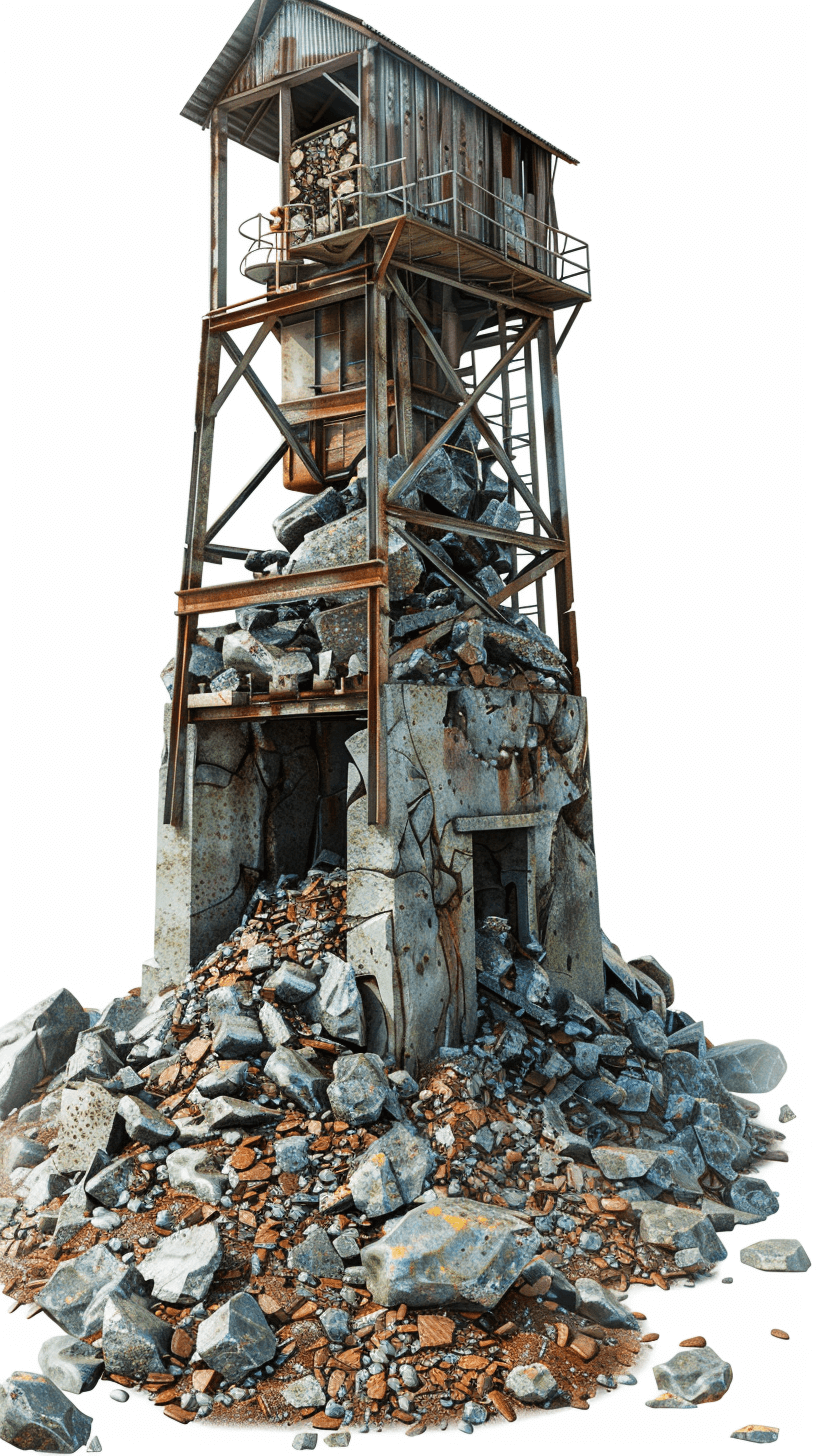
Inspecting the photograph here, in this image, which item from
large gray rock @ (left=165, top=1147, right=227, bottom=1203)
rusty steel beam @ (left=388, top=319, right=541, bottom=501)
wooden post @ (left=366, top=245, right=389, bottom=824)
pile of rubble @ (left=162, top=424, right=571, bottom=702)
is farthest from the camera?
pile of rubble @ (left=162, top=424, right=571, bottom=702)

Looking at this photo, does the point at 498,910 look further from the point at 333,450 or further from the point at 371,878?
the point at 333,450

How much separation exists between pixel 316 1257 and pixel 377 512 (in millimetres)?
6283

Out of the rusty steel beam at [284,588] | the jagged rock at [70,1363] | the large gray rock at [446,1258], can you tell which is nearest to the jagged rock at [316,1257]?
the large gray rock at [446,1258]

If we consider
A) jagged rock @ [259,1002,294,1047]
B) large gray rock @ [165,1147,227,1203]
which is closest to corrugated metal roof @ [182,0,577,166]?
jagged rock @ [259,1002,294,1047]

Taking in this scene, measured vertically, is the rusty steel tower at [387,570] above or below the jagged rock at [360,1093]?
above

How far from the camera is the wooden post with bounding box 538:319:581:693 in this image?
13672mm

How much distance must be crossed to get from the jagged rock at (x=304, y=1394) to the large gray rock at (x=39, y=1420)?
1249 millimetres

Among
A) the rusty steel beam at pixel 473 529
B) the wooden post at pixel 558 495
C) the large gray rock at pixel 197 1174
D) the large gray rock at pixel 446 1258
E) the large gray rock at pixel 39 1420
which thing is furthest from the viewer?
the wooden post at pixel 558 495

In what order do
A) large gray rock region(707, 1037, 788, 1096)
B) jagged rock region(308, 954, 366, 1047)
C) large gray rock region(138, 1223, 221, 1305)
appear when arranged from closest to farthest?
large gray rock region(138, 1223, 221, 1305), jagged rock region(308, 954, 366, 1047), large gray rock region(707, 1037, 788, 1096)

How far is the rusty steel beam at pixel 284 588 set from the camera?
10.8 m

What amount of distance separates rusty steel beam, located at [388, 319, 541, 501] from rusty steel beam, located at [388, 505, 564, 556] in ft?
0.76

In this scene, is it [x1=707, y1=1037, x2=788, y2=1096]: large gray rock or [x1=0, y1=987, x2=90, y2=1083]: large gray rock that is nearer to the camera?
[x1=0, y1=987, x2=90, y2=1083]: large gray rock

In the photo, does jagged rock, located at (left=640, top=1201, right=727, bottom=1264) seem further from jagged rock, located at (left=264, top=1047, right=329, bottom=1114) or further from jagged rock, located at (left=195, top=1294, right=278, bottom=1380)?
jagged rock, located at (left=195, top=1294, right=278, bottom=1380)

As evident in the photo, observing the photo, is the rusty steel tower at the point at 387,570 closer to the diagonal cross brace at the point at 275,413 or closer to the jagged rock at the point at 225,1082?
the diagonal cross brace at the point at 275,413
